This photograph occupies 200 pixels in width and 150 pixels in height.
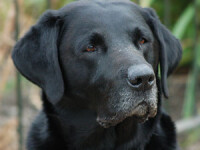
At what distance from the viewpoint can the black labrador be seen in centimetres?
264

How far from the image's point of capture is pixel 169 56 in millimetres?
3105

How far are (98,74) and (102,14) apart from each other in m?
0.45

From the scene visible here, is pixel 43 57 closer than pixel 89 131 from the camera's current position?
Yes

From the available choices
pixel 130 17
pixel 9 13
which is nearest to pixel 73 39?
pixel 130 17

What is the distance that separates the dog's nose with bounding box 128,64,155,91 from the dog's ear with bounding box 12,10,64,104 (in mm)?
574

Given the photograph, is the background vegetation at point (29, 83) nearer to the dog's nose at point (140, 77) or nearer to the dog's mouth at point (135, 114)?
the dog's mouth at point (135, 114)

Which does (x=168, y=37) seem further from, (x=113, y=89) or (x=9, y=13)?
(x=9, y=13)

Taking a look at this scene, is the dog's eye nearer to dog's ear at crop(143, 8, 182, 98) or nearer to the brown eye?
dog's ear at crop(143, 8, 182, 98)

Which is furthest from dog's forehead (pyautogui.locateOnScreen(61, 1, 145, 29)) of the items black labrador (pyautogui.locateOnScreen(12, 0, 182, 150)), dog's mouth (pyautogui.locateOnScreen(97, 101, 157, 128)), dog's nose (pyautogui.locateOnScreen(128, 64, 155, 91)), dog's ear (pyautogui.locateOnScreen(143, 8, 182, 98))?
dog's mouth (pyautogui.locateOnScreen(97, 101, 157, 128))

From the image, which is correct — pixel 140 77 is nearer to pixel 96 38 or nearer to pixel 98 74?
pixel 98 74

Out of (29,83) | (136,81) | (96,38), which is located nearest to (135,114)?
(136,81)

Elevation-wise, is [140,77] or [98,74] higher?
[140,77]

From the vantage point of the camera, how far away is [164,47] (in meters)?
3.02

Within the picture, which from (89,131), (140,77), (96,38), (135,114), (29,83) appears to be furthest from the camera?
(29,83)
